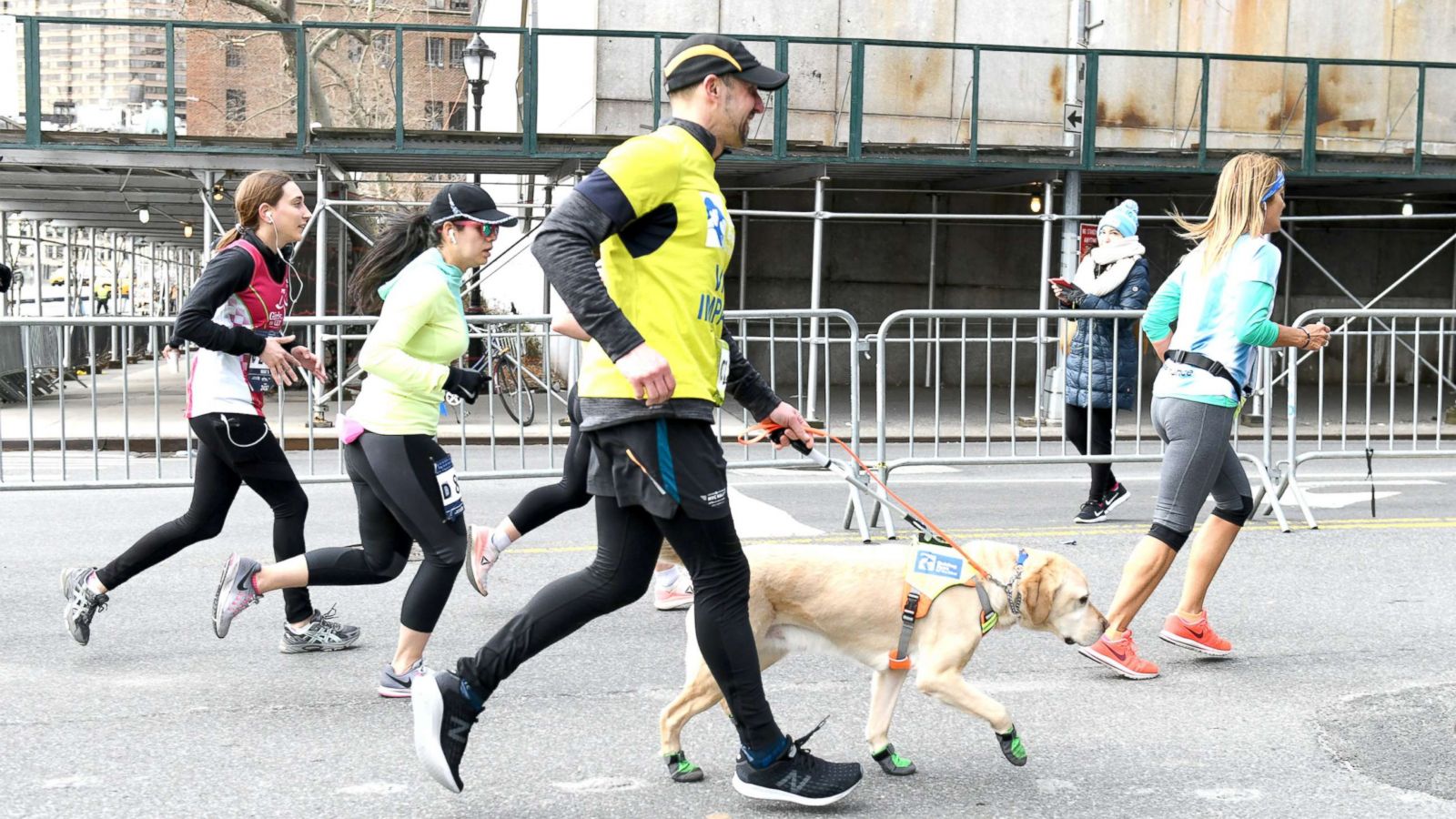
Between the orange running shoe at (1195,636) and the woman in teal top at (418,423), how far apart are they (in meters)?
2.64

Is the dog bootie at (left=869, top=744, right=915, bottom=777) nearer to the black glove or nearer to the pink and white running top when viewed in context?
the black glove

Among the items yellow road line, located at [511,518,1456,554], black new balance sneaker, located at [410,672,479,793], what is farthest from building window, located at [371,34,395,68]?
black new balance sneaker, located at [410,672,479,793]

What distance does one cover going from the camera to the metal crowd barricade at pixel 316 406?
9.09 metres

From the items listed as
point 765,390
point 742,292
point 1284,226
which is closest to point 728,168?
point 742,292

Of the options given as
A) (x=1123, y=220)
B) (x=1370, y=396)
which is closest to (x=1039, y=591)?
(x=1123, y=220)

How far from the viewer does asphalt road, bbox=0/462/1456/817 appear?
13.3 feet

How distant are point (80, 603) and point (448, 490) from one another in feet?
5.54

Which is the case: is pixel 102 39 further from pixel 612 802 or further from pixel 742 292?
pixel 612 802

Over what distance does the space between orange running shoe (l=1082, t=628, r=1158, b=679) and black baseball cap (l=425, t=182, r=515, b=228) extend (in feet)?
8.27

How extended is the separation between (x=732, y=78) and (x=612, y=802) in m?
1.92

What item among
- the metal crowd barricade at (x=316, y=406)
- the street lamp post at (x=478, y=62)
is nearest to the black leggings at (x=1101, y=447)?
the metal crowd barricade at (x=316, y=406)

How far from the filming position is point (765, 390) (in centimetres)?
425

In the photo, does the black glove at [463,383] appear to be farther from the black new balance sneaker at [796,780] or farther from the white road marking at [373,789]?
the black new balance sneaker at [796,780]

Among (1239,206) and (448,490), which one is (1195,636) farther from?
(448,490)
